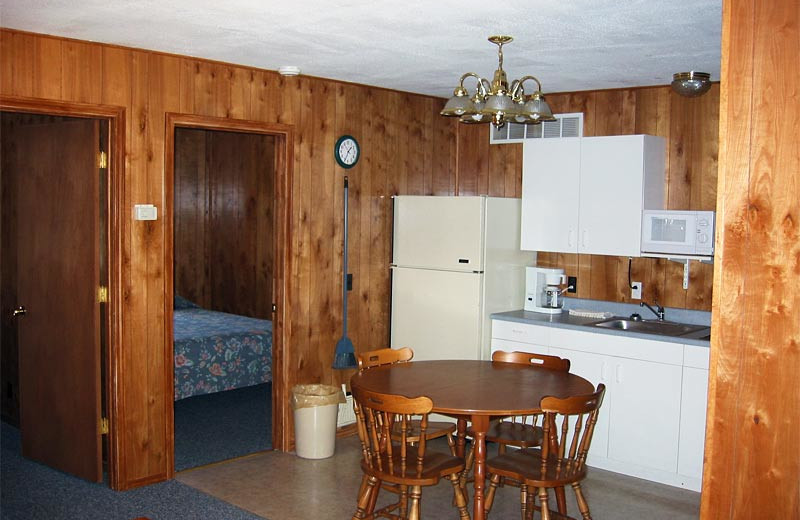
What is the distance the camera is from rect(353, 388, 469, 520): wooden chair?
3412mm

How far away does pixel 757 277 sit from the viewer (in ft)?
7.14

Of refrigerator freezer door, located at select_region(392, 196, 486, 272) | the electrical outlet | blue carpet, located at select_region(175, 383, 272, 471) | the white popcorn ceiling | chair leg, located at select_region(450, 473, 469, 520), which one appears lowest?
blue carpet, located at select_region(175, 383, 272, 471)

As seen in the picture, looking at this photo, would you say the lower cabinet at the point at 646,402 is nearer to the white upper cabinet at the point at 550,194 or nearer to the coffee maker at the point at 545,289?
the coffee maker at the point at 545,289

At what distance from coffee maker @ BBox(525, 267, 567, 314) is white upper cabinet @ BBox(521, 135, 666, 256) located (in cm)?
22

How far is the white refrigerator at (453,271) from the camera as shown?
534 cm

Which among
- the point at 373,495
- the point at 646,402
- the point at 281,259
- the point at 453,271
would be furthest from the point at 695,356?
the point at 281,259

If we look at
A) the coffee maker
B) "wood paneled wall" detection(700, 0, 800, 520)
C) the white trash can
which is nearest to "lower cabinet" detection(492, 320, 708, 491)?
the coffee maker

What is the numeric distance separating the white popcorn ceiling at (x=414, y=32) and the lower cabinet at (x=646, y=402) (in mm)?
1603

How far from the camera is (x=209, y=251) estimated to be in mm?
7898

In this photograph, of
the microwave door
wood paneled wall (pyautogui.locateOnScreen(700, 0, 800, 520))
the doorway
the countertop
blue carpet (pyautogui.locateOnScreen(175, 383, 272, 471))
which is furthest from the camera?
blue carpet (pyautogui.locateOnScreen(175, 383, 272, 471))

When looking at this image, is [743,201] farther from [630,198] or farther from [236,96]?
[236,96]

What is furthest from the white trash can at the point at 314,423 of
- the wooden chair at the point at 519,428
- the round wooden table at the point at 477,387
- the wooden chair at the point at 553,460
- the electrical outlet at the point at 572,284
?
the electrical outlet at the point at 572,284

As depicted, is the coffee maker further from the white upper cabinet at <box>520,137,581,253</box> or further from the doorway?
the doorway

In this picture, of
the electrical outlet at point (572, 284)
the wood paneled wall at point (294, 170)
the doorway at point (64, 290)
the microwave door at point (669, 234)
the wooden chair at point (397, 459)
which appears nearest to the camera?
the wooden chair at point (397, 459)
